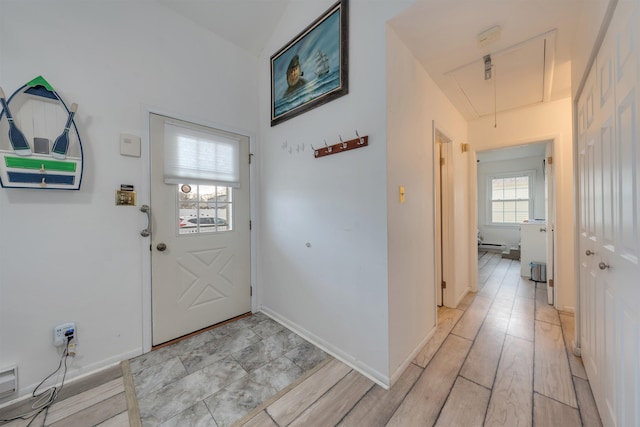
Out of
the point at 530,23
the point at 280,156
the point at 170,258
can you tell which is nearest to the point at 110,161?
the point at 170,258

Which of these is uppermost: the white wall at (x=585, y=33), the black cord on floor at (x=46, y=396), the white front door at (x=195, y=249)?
the white wall at (x=585, y=33)

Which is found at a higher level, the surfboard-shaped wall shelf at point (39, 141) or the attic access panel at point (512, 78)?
the attic access panel at point (512, 78)

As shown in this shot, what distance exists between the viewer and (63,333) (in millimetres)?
1606

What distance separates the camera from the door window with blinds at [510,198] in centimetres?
572

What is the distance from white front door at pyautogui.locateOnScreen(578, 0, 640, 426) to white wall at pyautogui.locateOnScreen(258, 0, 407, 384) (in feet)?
3.30

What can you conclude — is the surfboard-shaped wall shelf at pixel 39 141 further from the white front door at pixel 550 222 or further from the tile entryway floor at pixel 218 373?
the white front door at pixel 550 222

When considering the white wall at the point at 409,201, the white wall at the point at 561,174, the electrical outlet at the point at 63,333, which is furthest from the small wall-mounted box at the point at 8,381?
the white wall at the point at 561,174

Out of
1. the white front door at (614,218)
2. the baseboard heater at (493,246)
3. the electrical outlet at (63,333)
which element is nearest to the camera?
the white front door at (614,218)

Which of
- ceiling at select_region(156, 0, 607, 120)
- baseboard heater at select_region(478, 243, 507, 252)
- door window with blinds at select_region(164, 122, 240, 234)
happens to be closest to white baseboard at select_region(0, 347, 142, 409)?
door window with blinds at select_region(164, 122, 240, 234)

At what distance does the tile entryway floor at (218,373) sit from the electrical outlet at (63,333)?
482 millimetres

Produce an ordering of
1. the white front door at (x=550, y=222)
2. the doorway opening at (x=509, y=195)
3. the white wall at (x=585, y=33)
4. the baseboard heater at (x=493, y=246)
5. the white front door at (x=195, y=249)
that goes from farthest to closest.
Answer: the baseboard heater at (x=493, y=246), the doorway opening at (x=509, y=195), the white front door at (x=550, y=222), the white front door at (x=195, y=249), the white wall at (x=585, y=33)

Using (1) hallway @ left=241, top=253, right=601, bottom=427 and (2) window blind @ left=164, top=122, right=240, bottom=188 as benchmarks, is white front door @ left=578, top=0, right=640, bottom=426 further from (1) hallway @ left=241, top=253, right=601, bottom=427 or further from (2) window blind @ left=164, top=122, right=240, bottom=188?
(2) window blind @ left=164, top=122, right=240, bottom=188

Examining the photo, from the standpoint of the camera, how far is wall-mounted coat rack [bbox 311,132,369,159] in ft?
5.37

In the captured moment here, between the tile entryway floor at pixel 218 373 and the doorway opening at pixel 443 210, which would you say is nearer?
the tile entryway floor at pixel 218 373
